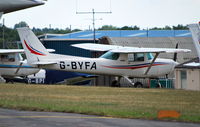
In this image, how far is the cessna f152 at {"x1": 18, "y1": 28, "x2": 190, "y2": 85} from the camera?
98.7 feet

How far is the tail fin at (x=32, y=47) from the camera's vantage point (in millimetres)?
30984

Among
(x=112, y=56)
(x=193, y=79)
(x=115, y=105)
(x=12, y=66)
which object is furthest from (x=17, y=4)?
(x=12, y=66)

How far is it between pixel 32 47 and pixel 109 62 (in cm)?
471

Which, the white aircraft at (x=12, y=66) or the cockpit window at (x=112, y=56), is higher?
the cockpit window at (x=112, y=56)

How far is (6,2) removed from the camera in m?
11.7

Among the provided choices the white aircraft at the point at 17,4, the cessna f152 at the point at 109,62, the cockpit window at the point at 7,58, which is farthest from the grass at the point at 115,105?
the cockpit window at the point at 7,58

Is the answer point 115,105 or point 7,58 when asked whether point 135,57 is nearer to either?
point 7,58

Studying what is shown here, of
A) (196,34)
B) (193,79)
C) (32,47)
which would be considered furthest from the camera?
(32,47)

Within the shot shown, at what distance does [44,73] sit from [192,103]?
95.5 feet

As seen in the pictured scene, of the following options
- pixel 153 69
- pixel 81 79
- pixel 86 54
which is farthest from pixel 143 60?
pixel 86 54

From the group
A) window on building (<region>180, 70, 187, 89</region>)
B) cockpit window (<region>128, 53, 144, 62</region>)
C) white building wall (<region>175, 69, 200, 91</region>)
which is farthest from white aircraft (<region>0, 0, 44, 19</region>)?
window on building (<region>180, 70, 187, 89</region>)

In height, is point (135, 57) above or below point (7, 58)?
above

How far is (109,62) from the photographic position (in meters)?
30.5

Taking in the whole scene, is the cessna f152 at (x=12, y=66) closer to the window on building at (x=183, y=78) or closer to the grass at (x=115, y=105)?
the window on building at (x=183, y=78)
